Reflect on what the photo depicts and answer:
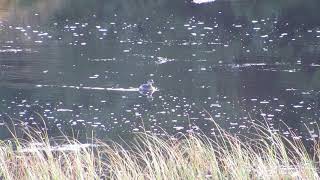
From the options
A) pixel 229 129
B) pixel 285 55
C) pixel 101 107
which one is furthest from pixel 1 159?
pixel 285 55

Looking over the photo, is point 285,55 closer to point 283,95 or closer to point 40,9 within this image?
point 283,95

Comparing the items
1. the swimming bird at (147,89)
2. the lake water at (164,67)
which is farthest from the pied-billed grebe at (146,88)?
the lake water at (164,67)

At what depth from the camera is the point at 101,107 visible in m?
19.5

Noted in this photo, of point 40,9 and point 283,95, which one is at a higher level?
point 40,9

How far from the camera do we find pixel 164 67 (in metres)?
24.8

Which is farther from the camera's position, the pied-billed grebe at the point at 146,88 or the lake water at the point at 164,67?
the pied-billed grebe at the point at 146,88

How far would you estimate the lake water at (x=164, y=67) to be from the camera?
18.3 meters

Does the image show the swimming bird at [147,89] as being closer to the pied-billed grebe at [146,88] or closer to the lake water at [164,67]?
the pied-billed grebe at [146,88]

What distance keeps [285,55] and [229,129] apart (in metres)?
10.5

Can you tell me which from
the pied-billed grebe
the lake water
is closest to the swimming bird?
the pied-billed grebe

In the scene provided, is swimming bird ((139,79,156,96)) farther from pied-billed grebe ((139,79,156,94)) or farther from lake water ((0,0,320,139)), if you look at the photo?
lake water ((0,0,320,139))

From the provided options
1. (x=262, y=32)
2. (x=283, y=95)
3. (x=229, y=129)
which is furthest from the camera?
(x=262, y=32)

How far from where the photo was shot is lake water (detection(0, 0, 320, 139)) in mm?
18328

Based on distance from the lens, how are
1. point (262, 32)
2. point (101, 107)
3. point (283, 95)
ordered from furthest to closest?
point (262, 32), point (283, 95), point (101, 107)
